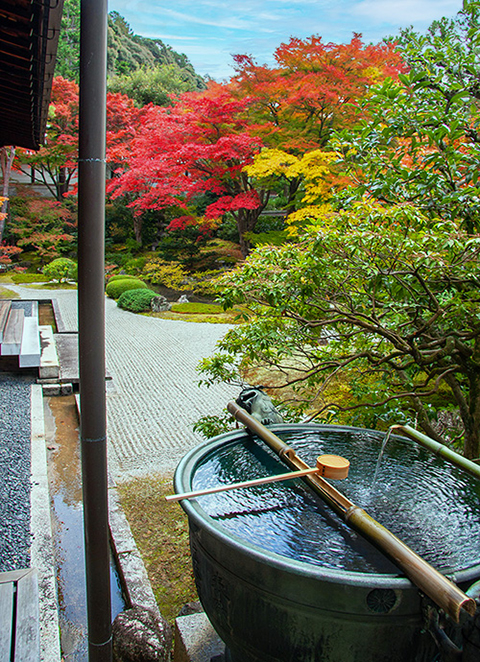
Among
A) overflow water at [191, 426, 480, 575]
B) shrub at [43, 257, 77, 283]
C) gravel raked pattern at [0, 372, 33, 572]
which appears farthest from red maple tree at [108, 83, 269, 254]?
overflow water at [191, 426, 480, 575]

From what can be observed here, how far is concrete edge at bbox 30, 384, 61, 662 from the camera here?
2.58 metres

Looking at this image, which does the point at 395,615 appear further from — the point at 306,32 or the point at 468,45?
the point at 306,32

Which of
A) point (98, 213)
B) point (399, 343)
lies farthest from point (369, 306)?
point (98, 213)

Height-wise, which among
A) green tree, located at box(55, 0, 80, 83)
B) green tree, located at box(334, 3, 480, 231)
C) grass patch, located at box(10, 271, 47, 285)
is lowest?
grass patch, located at box(10, 271, 47, 285)

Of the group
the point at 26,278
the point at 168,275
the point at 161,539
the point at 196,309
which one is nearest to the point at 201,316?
the point at 196,309

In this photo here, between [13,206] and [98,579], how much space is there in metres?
25.6

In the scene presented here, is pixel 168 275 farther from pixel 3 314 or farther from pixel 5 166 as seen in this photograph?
pixel 3 314

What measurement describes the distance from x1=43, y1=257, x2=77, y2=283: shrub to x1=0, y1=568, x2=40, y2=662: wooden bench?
19240 mm

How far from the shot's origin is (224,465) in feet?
7.40

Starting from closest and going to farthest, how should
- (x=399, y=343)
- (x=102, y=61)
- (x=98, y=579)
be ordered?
1. (x=102, y=61)
2. (x=98, y=579)
3. (x=399, y=343)

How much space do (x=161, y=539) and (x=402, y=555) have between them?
9.50 ft

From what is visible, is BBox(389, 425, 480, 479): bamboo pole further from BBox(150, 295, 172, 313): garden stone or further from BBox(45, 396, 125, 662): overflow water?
BBox(150, 295, 172, 313): garden stone

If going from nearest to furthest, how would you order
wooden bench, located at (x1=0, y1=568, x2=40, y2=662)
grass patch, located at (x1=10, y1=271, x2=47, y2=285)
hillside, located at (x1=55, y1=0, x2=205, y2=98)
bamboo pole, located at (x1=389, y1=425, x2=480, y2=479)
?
bamboo pole, located at (x1=389, y1=425, x2=480, y2=479), wooden bench, located at (x1=0, y1=568, x2=40, y2=662), grass patch, located at (x1=10, y1=271, x2=47, y2=285), hillside, located at (x1=55, y1=0, x2=205, y2=98)

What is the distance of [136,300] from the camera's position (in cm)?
1595
